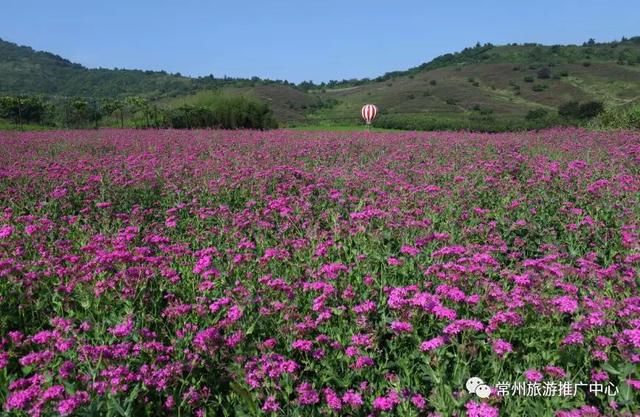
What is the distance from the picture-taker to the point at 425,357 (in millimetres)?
2881

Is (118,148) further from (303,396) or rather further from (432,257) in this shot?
(303,396)

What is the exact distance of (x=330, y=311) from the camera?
336cm

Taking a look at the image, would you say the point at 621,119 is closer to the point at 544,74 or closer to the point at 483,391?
the point at 483,391

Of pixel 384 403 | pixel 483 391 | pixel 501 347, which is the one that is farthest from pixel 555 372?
pixel 384 403

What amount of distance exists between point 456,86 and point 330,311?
108081 mm

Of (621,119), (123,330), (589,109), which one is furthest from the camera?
(589,109)

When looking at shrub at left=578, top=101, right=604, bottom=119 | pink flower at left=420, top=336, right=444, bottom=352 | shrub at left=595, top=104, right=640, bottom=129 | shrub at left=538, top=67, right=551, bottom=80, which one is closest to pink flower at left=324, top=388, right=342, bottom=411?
pink flower at left=420, top=336, right=444, bottom=352

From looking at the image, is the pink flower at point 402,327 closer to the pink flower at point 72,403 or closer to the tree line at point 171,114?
the pink flower at point 72,403

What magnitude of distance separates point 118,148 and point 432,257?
10.6m

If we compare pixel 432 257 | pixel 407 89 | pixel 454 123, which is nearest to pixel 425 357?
pixel 432 257

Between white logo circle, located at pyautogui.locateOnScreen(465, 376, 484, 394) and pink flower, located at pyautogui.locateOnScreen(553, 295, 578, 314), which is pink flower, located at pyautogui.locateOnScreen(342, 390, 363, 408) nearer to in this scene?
white logo circle, located at pyautogui.locateOnScreen(465, 376, 484, 394)

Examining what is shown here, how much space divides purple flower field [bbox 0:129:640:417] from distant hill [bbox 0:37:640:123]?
42.0 metres

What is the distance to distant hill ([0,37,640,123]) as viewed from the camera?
8119 cm

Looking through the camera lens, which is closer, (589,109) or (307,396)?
(307,396)
